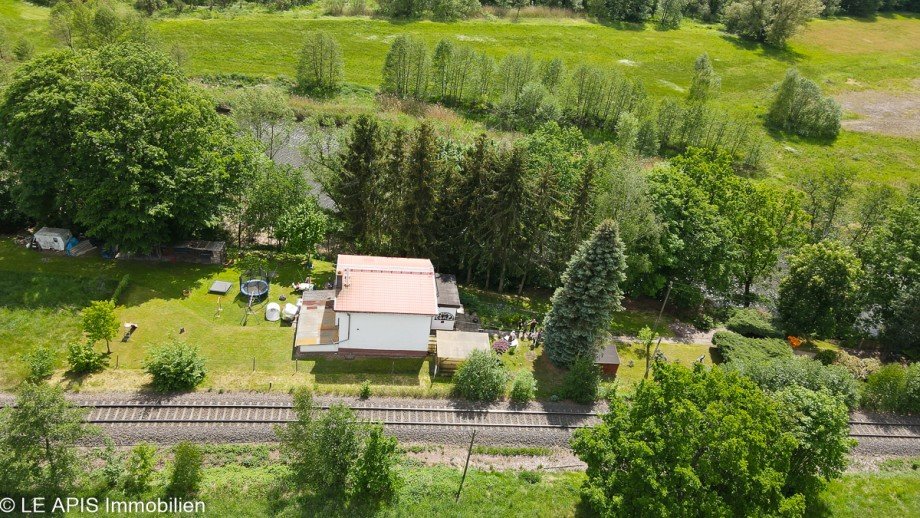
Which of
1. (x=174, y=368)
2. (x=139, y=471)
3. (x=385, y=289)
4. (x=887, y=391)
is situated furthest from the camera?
(x=385, y=289)

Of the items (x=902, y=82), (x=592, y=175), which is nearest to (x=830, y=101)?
(x=902, y=82)

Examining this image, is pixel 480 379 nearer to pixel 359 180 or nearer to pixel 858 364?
pixel 359 180

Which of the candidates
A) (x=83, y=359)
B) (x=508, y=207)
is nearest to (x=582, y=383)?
(x=508, y=207)

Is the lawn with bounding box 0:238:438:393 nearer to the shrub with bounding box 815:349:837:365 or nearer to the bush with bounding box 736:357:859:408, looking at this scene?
the bush with bounding box 736:357:859:408

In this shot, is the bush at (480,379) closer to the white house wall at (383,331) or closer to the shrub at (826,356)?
the white house wall at (383,331)

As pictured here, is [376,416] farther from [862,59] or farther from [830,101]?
[862,59]

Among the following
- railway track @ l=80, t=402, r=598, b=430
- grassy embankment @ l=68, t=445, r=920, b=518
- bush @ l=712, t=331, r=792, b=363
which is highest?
bush @ l=712, t=331, r=792, b=363

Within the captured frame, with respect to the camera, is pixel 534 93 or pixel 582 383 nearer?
pixel 582 383

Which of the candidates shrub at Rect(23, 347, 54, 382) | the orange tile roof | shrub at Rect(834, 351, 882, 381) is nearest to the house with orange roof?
the orange tile roof
